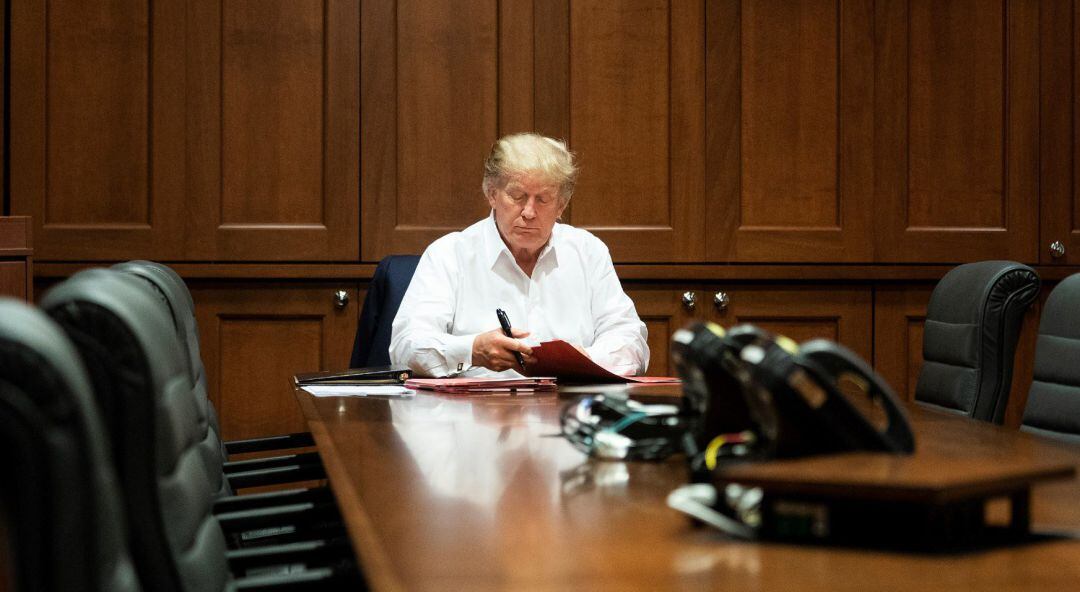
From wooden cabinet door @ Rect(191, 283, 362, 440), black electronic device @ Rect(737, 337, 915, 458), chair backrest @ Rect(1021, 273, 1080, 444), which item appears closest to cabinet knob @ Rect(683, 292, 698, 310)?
wooden cabinet door @ Rect(191, 283, 362, 440)

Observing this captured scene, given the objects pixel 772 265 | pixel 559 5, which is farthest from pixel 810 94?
pixel 559 5

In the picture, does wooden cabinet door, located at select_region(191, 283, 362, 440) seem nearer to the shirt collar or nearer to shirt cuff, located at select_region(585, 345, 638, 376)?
the shirt collar

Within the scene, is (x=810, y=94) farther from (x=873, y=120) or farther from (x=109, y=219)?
(x=109, y=219)

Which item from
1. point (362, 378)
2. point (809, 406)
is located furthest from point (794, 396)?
point (362, 378)

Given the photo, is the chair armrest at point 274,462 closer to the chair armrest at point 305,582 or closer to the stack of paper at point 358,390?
the stack of paper at point 358,390

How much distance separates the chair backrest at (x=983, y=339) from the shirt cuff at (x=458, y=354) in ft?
3.66

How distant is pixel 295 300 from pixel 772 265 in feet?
5.50

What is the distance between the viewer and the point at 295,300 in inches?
159

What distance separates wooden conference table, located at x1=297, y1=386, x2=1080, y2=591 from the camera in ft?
2.98

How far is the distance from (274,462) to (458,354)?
2.32 feet

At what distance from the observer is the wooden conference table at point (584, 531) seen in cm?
91

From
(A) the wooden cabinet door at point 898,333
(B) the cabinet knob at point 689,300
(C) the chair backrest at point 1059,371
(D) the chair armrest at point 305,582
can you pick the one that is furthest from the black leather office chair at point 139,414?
(A) the wooden cabinet door at point 898,333

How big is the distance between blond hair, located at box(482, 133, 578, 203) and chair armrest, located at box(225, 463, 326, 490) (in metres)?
1.29

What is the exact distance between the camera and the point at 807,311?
4.24 meters
